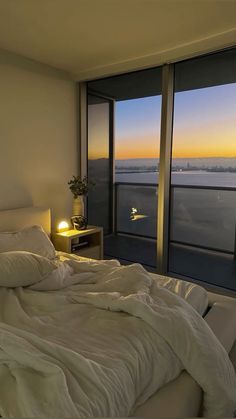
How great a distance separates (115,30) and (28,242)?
2089mm

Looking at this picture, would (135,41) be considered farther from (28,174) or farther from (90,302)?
(90,302)

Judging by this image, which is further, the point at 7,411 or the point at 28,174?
the point at 28,174

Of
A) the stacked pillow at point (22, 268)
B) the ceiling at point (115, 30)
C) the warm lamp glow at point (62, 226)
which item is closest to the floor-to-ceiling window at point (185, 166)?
the ceiling at point (115, 30)

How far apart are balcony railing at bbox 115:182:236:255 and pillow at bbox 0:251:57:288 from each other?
1.98 meters

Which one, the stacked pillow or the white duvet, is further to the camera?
the stacked pillow

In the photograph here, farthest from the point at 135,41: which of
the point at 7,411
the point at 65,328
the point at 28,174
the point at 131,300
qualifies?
the point at 7,411

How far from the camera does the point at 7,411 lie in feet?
3.39

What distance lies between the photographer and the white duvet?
108cm

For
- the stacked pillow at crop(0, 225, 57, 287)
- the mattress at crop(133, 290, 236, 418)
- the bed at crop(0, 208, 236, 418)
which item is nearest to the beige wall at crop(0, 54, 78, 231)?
the bed at crop(0, 208, 236, 418)

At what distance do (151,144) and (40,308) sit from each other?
8.37 feet

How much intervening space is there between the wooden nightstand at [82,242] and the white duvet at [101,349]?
4.55 ft

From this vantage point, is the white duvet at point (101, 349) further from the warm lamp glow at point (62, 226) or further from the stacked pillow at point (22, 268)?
the warm lamp glow at point (62, 226)

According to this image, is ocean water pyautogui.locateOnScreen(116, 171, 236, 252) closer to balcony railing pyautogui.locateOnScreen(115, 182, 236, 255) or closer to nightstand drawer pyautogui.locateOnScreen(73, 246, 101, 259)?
balcony railing pyautogui.locateOnScreen(115, 182, 236, 255)

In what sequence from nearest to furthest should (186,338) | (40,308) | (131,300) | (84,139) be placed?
1. (186,338)
2. (131,300)
3. (40,308)
4. (84,139)
